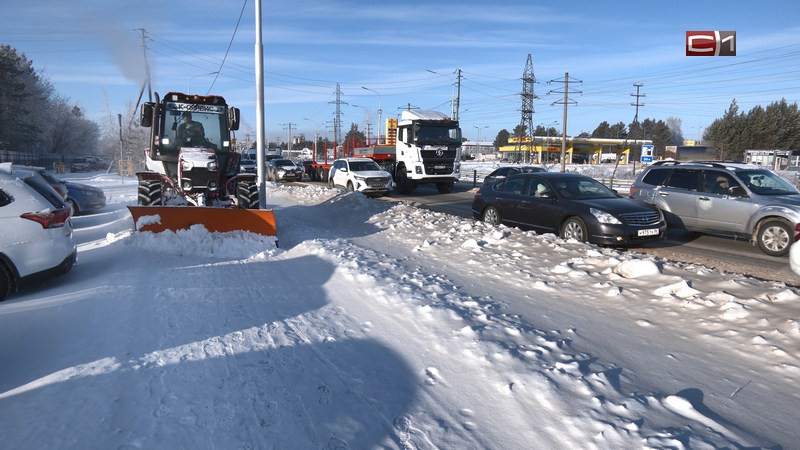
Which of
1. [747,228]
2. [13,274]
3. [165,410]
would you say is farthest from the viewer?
[747,228]

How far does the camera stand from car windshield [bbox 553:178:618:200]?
1075 centimetres

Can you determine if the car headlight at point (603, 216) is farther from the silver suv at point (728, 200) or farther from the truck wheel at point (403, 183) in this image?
the truck wheel at point (403, 183)

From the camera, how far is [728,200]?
419 inches

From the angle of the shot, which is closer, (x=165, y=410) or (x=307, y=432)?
(x=307, y=432)

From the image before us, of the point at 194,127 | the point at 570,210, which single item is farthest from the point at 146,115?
the point at 570,210

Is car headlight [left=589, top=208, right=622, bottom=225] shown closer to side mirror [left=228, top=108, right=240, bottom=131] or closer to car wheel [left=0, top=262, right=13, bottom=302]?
side mirror [left=228, top=108, right=240, bottom=131]

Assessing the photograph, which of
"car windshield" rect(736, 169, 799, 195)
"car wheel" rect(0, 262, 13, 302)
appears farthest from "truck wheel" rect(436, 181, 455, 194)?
"car wheel" rect(0, 262, 13, 302)

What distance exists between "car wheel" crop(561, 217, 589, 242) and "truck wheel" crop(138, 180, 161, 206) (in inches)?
354

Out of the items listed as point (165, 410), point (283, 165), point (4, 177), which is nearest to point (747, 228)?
point (165, 410)

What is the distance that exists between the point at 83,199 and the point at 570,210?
1518cm

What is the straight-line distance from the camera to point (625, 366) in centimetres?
429

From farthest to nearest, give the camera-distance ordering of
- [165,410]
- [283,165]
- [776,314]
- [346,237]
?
[283,165]
[346,237]
[776,314]
[165,410]

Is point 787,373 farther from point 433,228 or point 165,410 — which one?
point 433,228

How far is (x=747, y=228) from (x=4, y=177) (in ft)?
41.5
